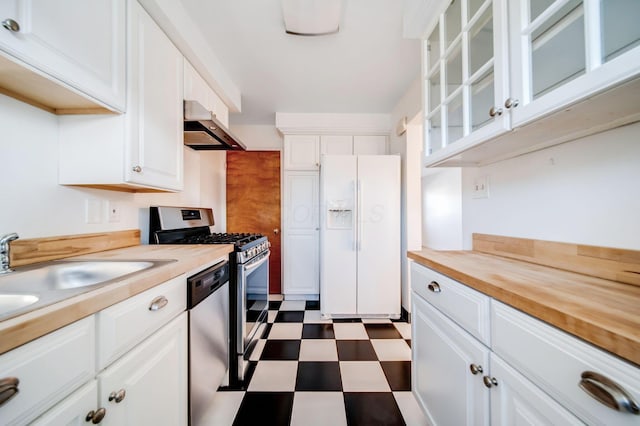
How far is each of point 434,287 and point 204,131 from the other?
180cm

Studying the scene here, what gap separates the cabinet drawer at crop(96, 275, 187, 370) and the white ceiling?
165 centimetres

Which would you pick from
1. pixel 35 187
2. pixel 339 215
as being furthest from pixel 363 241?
pixel 35 187

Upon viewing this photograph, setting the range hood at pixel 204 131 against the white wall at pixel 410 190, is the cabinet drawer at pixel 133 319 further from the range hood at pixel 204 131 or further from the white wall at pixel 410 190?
the white wall at pixel 410 190

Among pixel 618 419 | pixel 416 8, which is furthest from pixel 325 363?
pixel 416 8

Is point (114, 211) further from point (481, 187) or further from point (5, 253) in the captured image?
point (481, 187)

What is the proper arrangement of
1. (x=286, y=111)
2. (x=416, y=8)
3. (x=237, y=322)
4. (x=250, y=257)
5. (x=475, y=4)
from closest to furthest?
(x=475, y=4) < (x=416, y=8) < (x=237, y=322) < (x=250, y=257) < (x=286, y=111)

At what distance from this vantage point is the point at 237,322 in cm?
155

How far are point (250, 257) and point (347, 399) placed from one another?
3.53ft

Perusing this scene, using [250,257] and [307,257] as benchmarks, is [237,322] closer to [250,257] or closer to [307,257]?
[250,257]

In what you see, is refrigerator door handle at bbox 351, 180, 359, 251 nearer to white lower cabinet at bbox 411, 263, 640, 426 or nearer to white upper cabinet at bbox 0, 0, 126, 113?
white lower cabinet at bbox 411, 263, 640, 426

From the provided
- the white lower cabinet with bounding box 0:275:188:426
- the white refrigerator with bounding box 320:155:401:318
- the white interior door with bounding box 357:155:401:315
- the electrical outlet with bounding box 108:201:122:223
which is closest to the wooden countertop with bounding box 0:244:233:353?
the white lower cabinet with bounding box 0:275:188:426

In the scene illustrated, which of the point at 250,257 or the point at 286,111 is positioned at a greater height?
the point at 286,111

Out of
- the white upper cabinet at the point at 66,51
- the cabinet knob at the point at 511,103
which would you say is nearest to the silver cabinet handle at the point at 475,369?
the cabinet knob at the point at 511,103

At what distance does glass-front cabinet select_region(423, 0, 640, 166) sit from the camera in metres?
0.60
